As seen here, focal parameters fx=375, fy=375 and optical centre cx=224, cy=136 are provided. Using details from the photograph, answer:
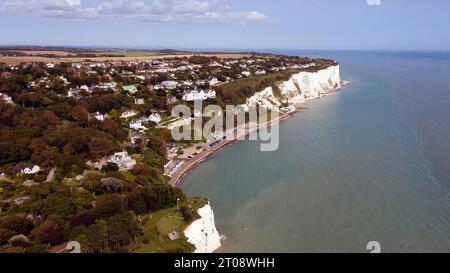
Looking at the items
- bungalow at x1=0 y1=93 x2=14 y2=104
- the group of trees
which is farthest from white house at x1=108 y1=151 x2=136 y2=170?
bungalow at x1=0 y1=93 x2=14 y2=104

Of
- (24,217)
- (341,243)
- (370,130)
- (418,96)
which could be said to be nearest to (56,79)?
(24,217)

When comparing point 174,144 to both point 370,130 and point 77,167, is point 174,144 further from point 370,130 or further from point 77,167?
point 370,130

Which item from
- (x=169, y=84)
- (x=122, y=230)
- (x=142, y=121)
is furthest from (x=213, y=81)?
(x=122, y=230)

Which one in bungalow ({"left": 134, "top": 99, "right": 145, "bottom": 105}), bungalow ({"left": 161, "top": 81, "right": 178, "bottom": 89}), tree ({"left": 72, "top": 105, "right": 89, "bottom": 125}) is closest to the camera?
tree ({"left": 72, "top": 105, "right": 89, "bottom": 125})

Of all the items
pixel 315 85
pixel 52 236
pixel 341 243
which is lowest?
pixel 341 243

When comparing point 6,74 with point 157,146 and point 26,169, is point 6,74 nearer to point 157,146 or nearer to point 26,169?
point 157,146

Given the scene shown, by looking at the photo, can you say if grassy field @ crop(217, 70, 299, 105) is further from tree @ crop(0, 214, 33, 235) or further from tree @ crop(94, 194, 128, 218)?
tree @ crop(0, 214, 33, 235)

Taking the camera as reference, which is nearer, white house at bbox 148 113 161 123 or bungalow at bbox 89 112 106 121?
bungalow at bbox 89 112 106 121
